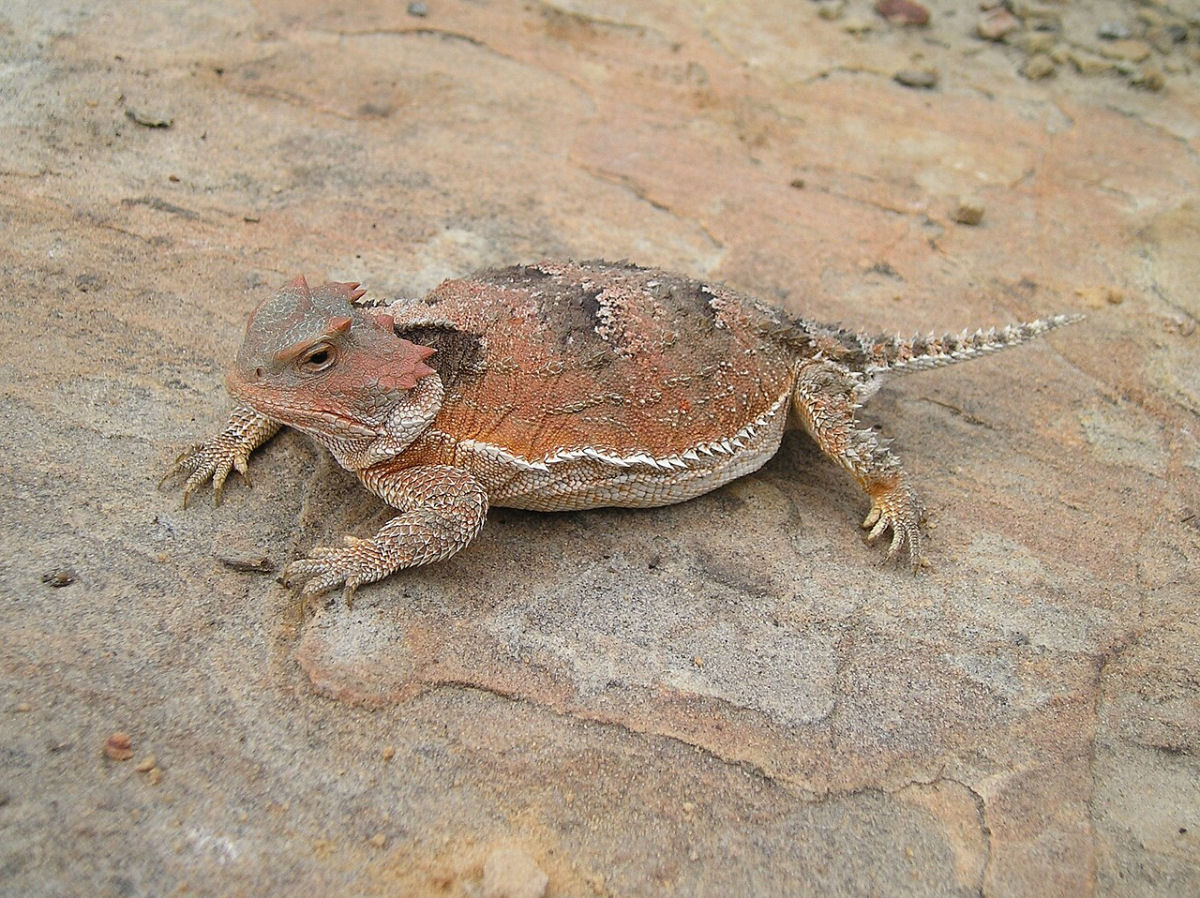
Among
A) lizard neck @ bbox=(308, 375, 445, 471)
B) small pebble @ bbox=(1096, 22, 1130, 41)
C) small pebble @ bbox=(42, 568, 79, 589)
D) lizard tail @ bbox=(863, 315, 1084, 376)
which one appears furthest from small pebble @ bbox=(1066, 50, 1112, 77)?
small pebble @ bbox=(42, 568, 79, 589)

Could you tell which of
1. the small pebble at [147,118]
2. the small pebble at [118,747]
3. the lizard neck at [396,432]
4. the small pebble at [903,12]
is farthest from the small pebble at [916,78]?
the small pebble at [118,747]

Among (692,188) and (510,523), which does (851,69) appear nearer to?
(692,188)

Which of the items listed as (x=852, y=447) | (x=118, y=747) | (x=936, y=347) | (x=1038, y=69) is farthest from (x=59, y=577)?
(x=1038, y=69)

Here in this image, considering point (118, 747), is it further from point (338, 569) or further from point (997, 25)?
point (997, 25)

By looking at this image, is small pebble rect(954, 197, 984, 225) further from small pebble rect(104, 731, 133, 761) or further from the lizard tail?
small pebble rect(104, 731, 133, 761)

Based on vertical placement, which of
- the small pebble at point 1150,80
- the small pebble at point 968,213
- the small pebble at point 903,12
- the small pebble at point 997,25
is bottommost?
the small pebble at point 968,213

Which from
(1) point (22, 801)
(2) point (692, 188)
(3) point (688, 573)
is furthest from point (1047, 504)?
(1) point (22, 801)

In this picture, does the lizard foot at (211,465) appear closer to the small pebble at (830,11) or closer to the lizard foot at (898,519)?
the lizard foot at (898,519)
